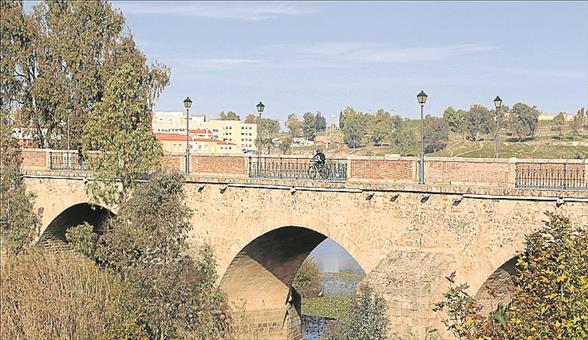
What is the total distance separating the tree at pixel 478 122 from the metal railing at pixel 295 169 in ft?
140

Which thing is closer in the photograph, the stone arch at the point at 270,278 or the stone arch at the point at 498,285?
the stone arch at the point at 498,285

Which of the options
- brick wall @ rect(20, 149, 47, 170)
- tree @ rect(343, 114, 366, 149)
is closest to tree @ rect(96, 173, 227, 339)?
brick wall @ rect(20, 149, 47, 170)

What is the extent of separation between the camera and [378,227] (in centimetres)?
2031

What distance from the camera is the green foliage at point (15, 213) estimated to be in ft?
98.8

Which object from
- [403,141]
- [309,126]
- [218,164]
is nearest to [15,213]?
[218,164]

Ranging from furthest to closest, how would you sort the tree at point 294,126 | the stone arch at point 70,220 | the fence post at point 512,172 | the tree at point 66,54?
the tree at point 294,126, the tree at point 66,54, the stone arch at point 70,220, the fence post at point 512,172

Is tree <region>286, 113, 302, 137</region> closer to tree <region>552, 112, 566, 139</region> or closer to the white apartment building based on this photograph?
the white apartment building

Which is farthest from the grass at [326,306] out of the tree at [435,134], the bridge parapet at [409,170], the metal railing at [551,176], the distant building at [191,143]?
the tree at [435,134]

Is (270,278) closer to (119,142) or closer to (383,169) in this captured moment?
(119,142)

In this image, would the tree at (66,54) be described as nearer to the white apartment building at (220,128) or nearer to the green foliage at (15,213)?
the green foliage at (15,213)

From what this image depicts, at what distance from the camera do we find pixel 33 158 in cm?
3152

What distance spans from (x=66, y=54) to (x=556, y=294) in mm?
25057

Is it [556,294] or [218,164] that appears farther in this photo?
[218,164]

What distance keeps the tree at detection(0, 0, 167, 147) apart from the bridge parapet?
9588 mm
